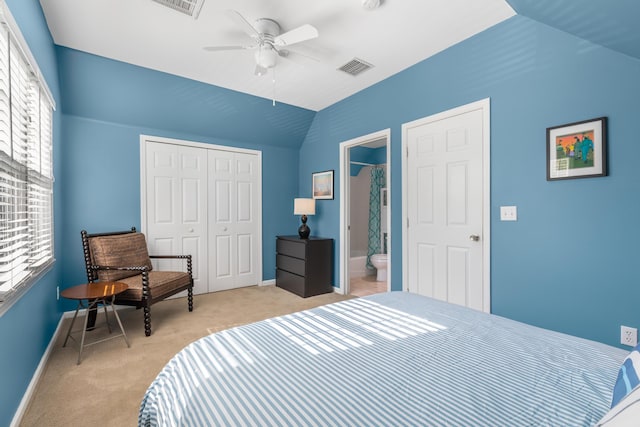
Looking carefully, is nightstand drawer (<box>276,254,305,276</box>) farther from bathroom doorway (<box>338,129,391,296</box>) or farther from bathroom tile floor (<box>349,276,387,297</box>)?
bathroom tile floor (<box>349,276,387,297</box>)

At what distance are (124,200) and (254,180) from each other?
5.61 feet

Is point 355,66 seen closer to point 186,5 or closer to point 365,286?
point 186,5

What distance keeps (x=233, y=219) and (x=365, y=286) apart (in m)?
2.22

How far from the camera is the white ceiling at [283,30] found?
7.33 ft

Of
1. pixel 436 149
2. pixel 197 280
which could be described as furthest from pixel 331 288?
pixel 436 149

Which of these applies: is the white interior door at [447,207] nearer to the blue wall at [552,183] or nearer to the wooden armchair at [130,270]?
the blue wall at [552,183]

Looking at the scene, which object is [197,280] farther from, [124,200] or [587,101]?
[587,101]

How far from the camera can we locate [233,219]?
14.5ft

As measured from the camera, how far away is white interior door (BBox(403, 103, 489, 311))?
8.79 ft

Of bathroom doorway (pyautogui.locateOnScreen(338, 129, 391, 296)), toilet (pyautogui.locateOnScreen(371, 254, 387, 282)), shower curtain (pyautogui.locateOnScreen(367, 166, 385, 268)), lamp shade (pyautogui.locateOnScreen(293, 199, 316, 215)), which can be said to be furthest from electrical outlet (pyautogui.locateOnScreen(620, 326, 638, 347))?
shower curtain (pyautogui.locateOnScreen(367, 166, 385, 268))

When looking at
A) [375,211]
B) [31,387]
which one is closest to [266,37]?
[31,387]

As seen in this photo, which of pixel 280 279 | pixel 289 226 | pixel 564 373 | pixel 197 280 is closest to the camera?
pixel 564 373

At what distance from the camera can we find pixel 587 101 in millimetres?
2047

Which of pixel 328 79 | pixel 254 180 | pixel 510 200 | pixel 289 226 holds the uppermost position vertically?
pixel 328 79
